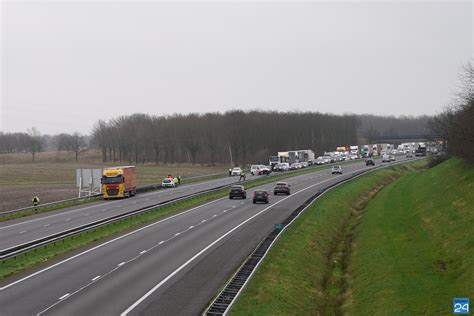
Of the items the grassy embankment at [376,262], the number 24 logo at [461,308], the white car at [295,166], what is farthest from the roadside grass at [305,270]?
the white car at [295,166]

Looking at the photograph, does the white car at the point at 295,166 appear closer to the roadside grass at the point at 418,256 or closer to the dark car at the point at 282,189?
the dark car at the point at 282,189

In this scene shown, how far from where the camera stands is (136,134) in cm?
19200

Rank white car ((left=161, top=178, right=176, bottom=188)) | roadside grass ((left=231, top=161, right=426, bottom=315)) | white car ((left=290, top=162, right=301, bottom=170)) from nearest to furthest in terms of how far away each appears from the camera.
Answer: roadside grass ((left=231, top=161, right=426, bottom=315))
white car ((left=161, top=178, right=176, bottom=188))
white car ((left=290, top=162, right=301, bottom=170))

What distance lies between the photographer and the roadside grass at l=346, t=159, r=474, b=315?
21.8 metres

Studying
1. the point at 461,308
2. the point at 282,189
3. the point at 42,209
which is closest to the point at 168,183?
the point at 282,189

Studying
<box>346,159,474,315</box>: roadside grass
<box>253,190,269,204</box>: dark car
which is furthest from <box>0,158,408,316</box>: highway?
<box>253,190,269,204</box>: dark car

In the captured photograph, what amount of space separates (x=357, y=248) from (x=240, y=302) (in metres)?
16.3

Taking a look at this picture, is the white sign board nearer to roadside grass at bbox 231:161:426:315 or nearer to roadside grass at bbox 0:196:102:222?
roadside grass at bbox 0:196:102:222

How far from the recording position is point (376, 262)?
2891 centimetres

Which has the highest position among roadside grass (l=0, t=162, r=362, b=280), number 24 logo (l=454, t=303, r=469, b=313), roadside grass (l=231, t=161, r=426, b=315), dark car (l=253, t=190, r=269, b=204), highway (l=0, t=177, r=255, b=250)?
dark car (l=253, t=190, r=269, b=204)

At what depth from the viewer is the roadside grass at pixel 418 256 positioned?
21844 mm

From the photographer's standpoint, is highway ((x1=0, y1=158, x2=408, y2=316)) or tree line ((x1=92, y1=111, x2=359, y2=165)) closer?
highway ((x1=0, y1=158, x2=408, y2=316))

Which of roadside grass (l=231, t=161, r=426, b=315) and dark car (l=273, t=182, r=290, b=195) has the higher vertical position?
dark car (l=273, t=182, r=290, b=195)

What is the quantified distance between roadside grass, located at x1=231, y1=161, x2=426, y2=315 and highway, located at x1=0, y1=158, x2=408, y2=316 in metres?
1.55
